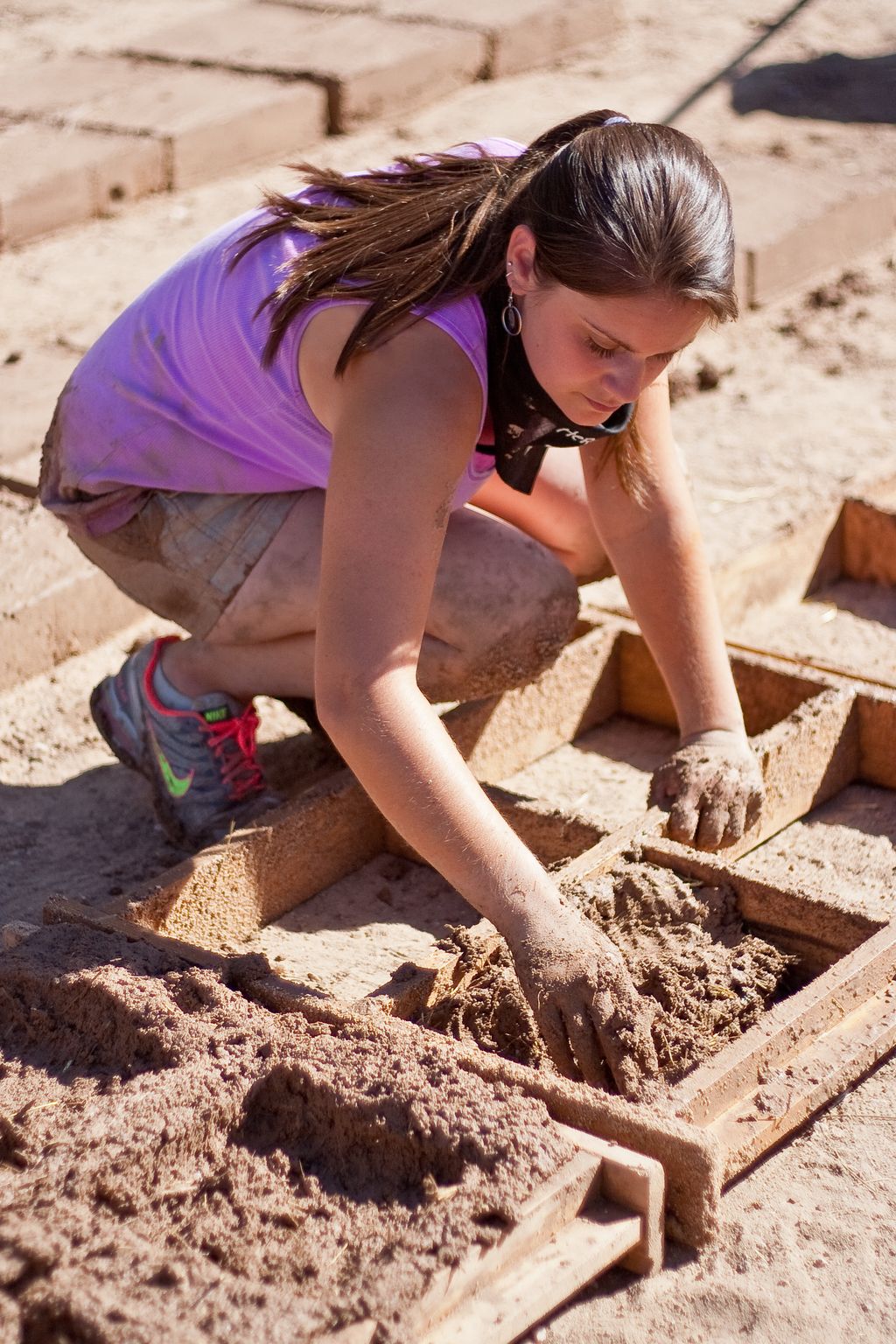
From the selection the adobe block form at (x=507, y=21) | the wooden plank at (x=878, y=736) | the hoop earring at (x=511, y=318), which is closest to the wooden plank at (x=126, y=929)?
the hoop earring at (x=511, y=318)

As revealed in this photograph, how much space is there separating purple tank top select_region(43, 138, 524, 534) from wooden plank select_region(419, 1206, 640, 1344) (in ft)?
3.96

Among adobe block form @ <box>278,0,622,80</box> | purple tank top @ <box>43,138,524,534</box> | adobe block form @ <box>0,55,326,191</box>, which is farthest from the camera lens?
adobe block form @ <box>278,0,622,80</box>

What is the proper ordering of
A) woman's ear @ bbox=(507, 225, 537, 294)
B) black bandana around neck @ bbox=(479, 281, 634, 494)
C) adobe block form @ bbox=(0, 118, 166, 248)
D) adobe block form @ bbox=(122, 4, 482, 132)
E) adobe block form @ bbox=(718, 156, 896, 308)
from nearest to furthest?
woman's ear @ bbox=(507, 225, 537, 294), black bandana around neck @ bbox=(479, 281, 634, 494), adobe block form @ bbox=(718, 156, 896, 308), adobe block form @ bbox=(0, 118, 166, 248), adobe block form @ bbox=(122, 4, 482, 132)

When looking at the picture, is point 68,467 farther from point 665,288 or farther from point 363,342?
point 665,288

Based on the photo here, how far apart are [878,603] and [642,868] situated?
1529 millimetres

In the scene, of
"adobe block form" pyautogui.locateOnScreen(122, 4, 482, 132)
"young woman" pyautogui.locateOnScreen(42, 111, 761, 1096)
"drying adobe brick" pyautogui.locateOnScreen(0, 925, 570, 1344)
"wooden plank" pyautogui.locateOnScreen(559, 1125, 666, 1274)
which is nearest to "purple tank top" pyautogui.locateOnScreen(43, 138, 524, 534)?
"young woman" pyautogui.locateOnScreen(42, 111, 761, 1096)

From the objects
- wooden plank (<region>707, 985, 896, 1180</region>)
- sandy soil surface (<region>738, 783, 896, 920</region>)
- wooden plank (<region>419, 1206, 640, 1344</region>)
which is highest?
wooden plank (<region>419, 1206, 640, 1344</region>)

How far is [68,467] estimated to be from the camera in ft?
9.70

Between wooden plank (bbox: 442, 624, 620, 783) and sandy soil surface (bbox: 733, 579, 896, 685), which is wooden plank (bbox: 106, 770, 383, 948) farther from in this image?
sandy soil surface (bbox: 733, 579, 896, 685)

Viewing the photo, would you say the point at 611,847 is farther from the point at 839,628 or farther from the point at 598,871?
the point at 839,628

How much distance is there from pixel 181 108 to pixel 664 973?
488 centimetres

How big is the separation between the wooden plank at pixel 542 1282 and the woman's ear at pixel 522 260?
1215 mm

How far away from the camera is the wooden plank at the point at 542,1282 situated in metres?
1.76

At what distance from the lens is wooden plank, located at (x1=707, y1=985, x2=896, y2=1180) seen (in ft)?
6.90
